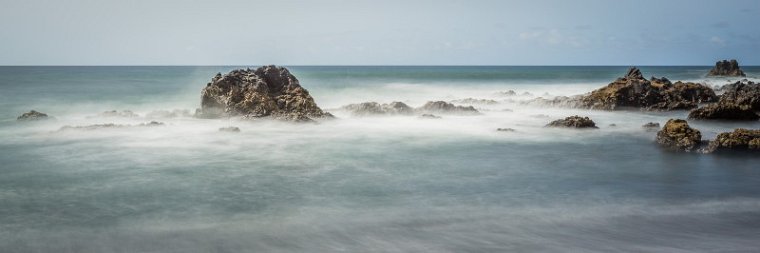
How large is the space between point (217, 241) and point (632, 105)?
19.0 metres

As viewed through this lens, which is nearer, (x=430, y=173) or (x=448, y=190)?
(x=448, y=190)

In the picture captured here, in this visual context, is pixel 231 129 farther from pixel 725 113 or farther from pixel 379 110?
pixel 725 113

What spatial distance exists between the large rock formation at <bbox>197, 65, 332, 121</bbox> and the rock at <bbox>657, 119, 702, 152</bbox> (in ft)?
30.2

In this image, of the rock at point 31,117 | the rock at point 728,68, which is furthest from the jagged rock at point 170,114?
the rock at point 728,68

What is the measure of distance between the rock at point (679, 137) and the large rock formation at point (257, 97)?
30.2ft

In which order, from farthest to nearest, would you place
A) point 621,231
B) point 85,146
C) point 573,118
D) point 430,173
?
point 573,118 → point 85,146 → point 430,173 → point 621,231

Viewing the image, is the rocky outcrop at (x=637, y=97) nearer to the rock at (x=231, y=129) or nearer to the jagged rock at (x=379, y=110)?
the jagged rock at (x=379, y=110)

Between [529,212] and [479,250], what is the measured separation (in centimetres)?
156

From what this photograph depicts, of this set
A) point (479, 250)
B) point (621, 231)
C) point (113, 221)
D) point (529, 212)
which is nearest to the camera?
point (479, 250)

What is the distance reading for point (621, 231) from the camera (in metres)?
5.75

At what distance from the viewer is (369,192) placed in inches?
298

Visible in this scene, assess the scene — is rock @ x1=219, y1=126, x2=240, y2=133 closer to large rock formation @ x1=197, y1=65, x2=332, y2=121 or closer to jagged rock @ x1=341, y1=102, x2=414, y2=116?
large rock formation @ x1=197, y1=65, x2=332, y2=121

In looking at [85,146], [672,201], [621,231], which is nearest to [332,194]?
[621,231]

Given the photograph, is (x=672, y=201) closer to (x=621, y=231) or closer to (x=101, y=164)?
(x=621, y=231)
